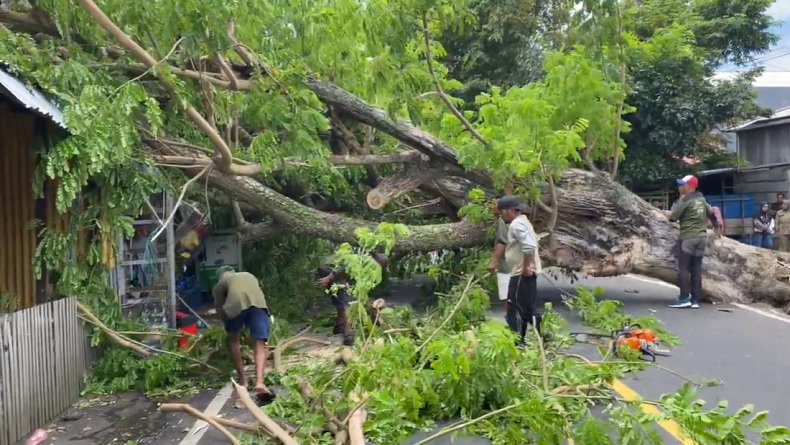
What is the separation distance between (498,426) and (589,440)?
3.61 ft

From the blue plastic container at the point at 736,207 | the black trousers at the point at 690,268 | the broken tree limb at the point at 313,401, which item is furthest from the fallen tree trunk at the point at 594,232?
the blue plastic container at the point at 736,207

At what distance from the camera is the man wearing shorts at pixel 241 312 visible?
7059 mm

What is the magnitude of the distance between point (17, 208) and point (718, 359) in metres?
7.46

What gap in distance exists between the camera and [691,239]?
34.9ft

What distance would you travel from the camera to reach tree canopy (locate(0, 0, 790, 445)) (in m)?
5.41

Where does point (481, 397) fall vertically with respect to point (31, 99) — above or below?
below

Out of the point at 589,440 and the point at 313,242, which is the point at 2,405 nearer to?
the point at 589,440

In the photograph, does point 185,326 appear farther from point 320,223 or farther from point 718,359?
point 718,359

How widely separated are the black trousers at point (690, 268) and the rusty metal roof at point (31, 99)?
8425mm

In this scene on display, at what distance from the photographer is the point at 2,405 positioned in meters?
5.54

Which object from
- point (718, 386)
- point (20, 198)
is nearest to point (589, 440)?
point (718, 386)

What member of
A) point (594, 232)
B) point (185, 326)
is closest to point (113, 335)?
point (185, 326)

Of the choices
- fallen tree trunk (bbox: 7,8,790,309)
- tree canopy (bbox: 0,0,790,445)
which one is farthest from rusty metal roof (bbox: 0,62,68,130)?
fallen tree trunk (bbox: 7,8,790,309)

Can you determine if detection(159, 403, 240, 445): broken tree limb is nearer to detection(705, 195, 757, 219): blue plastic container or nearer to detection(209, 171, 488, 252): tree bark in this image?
detection(209, 171, 488, 252): tree bark
